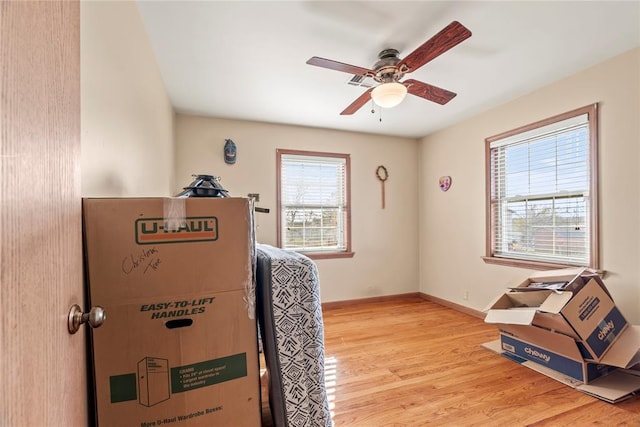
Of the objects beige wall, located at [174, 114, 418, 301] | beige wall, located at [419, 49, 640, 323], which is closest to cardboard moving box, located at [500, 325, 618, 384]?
beige wall, located at [419, 49, 640, 323]

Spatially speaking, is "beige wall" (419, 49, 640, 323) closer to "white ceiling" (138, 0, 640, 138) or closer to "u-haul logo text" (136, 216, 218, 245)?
"white ceiling" (138, 0, 640, 138)

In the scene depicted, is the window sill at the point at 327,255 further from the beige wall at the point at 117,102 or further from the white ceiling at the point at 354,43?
the beige wall at the point at 117,102

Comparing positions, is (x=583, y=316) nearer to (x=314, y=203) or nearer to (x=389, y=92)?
(x=389, y=92)

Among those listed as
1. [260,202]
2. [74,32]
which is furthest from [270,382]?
[260,202]

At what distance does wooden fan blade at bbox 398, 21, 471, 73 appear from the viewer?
1492mm

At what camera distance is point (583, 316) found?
1.96 metres

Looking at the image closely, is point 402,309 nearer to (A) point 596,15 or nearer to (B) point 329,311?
(B) point 329,311

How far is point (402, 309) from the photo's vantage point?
3.79 metres

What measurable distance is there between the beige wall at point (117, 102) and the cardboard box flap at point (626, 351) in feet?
10.3

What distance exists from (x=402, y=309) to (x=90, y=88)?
381 cm

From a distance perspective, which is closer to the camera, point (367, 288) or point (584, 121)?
point (584, 121)

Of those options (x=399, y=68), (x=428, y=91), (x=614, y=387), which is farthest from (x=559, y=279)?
(x=399, y=68)

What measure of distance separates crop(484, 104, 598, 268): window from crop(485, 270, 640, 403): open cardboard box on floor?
1.72ft

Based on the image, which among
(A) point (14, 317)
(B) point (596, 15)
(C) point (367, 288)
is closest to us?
(A) point (14, 317)
